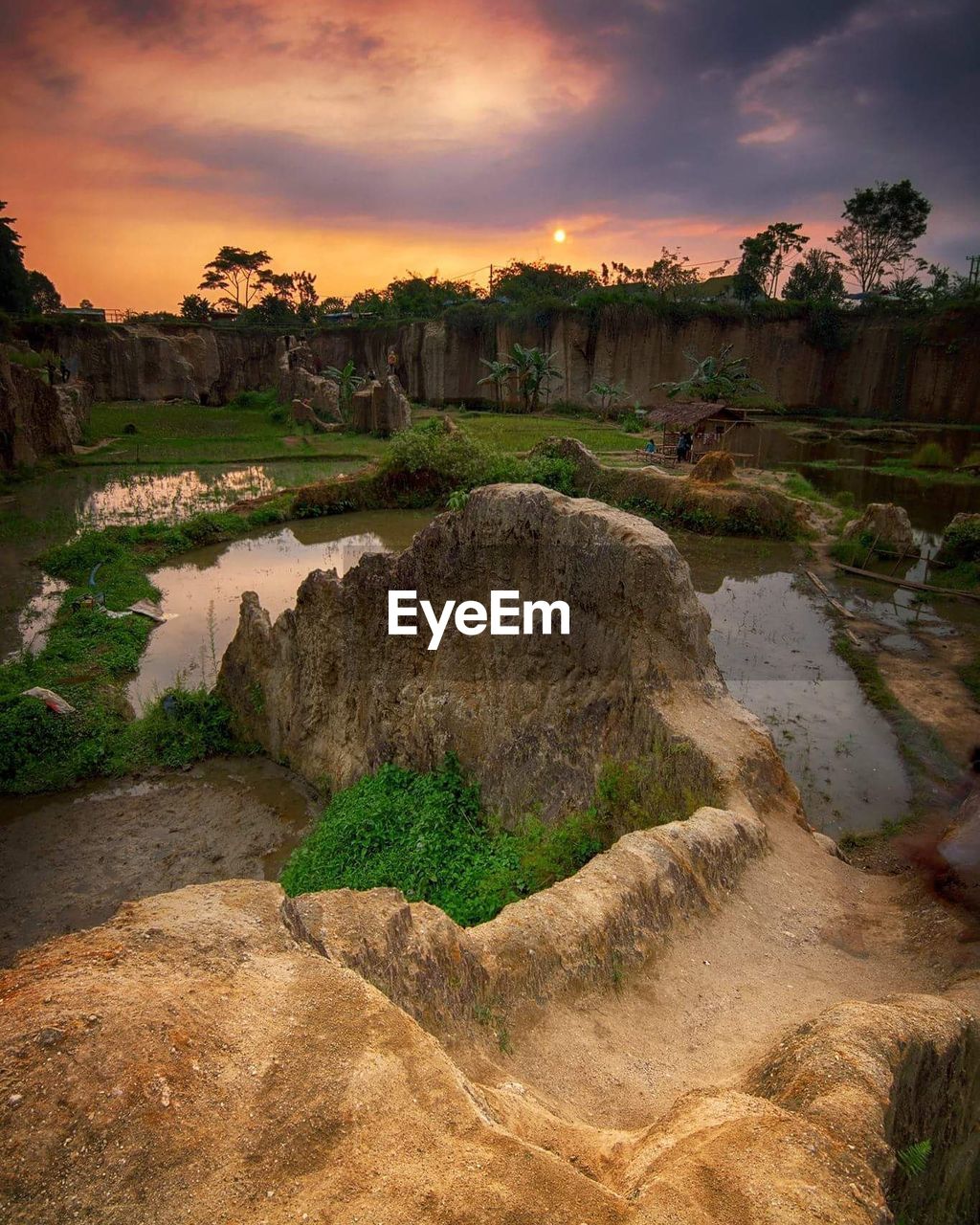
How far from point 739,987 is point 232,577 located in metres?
18.0

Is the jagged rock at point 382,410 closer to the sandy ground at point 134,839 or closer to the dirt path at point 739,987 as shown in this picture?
the sandy ground at point 134,839

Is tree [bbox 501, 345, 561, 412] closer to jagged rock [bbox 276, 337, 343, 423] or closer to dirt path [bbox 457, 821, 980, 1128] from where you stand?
jagged rock [bbox 276, 337, 343, 423]

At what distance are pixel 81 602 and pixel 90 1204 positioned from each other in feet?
56.1

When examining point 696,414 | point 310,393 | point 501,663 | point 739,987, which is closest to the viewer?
point 739,987

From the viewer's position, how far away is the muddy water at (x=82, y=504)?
17.6m

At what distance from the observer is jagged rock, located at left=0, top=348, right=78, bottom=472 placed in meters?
28.6

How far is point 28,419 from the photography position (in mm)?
31312

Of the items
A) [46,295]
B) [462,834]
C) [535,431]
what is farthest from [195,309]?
[462,834]

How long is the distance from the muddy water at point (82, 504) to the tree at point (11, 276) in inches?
1003

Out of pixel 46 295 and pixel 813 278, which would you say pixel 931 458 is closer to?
pixel 813 278

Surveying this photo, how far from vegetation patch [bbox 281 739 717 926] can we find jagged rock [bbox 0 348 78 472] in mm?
25696

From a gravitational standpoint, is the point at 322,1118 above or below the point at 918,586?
above

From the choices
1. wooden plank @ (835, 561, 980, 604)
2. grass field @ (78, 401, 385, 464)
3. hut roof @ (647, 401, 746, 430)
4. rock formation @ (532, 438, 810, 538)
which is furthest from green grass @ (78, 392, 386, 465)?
wooden plank @ (835, 561, 980, 604)

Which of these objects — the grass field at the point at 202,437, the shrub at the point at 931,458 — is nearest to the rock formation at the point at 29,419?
the grass field at the point at 202,437
